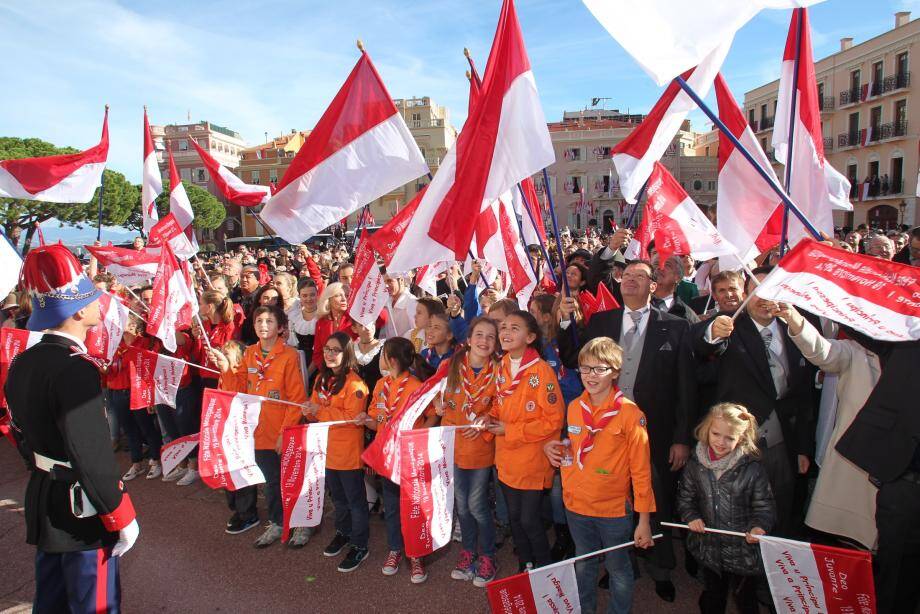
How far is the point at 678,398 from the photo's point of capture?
11.5 ft

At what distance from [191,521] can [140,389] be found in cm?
134

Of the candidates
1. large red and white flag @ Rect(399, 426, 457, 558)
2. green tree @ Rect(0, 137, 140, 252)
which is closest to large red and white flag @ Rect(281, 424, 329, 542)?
large red and white flag @ Rect(399, 426, 457, 558)

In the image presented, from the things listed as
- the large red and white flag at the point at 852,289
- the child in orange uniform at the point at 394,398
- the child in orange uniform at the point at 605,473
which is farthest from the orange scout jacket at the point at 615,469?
the child in orange uniform at the point at 394,398

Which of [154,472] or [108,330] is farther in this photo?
[154,472]

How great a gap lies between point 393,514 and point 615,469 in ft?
5.89

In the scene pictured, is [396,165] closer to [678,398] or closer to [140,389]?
[678,398]

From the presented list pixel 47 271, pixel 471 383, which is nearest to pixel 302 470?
pixel 471 383

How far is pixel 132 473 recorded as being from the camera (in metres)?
5.71

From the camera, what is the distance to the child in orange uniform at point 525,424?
3363mm

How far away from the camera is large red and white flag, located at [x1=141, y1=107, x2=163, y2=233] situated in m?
7.79

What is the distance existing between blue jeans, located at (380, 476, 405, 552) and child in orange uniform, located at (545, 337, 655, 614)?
1.38m

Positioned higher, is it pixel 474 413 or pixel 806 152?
pixel 806 152

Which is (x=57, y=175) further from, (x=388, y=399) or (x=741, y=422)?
(x=741, y=422)

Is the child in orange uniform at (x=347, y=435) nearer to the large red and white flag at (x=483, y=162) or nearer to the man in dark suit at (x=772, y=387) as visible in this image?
the large red and white flag at (x=483, y=162)
